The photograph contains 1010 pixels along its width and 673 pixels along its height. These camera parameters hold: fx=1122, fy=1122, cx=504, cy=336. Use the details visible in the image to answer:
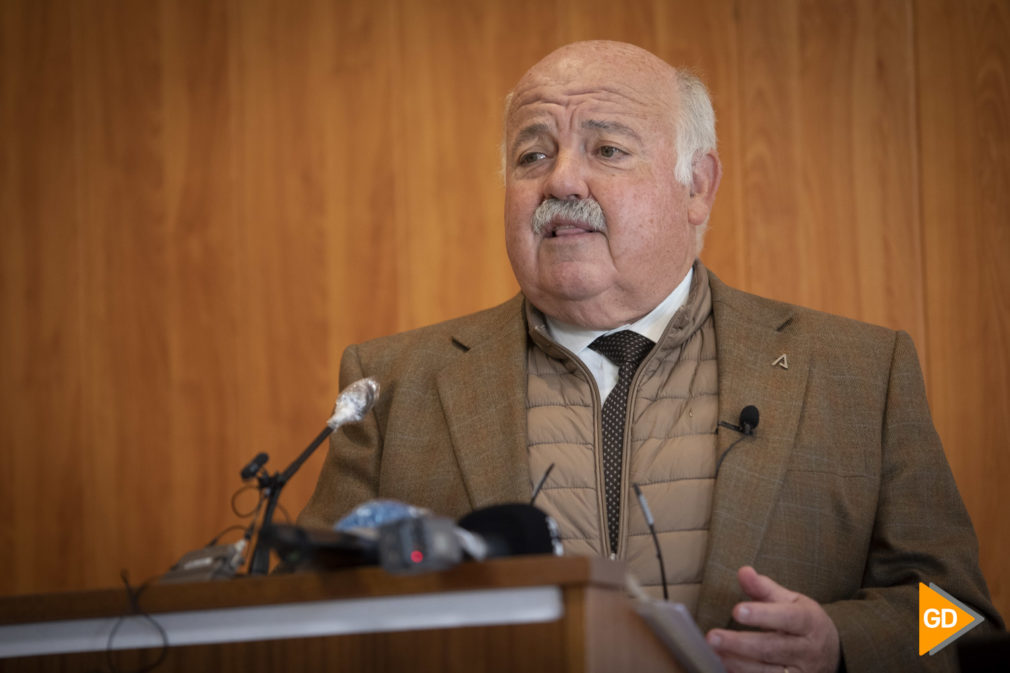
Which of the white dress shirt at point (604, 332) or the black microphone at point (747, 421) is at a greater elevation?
the white dress shirt at point (604, 332)

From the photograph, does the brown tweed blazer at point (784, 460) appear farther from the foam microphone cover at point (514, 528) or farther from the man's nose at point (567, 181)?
the foam microphone cover at point (514, 528)

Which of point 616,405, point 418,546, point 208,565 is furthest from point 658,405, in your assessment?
point 418,546

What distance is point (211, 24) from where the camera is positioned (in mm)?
3537

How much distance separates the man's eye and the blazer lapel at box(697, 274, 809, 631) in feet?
1.59

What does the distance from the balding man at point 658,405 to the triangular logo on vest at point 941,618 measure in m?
0.02

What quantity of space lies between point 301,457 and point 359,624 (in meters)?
0.47

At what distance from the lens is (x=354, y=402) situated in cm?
175

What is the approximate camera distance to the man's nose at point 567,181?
7.71ft

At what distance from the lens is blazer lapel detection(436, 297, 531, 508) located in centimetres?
219

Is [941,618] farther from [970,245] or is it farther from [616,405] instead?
[970,245]

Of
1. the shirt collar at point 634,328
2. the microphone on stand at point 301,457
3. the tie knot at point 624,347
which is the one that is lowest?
the microphone on stand at point 301,457

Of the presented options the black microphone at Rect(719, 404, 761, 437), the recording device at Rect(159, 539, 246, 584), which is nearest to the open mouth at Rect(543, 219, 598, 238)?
the black microphone at Rect(719, 404, 761, 437)

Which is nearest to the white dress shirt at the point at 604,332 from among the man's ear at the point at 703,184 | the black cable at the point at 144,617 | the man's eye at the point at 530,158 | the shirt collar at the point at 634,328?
the shirt collar at the point at 634,328

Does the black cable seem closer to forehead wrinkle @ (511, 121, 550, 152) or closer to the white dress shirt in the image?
the white dress shirt
